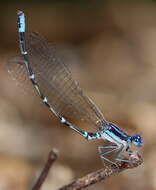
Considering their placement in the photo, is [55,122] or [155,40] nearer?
[55,122]

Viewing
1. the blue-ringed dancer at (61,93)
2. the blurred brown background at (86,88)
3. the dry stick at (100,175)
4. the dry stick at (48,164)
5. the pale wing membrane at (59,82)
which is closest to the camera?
the dry stick at (48,164)

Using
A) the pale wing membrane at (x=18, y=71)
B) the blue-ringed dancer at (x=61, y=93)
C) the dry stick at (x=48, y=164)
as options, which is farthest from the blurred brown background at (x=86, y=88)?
the dry stick at (x=48, y=164)

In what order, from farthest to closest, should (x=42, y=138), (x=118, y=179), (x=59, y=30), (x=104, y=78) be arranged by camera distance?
1. (x=59, y=30)
2. (x=104, y=78)
3. (x=42, y=138)
4. (x=118, y=179)

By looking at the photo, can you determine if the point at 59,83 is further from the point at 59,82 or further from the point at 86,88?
the point at 86,88

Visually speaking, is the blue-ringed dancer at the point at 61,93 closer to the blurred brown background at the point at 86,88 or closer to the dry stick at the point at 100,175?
the dry stick at the point at 100,175

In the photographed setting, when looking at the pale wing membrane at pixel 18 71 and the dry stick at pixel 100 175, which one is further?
the pale wing membrane at pixel 18 71

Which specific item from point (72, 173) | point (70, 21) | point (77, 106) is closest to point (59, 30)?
point (70, 21)

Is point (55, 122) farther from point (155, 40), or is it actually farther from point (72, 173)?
point (155, 40)

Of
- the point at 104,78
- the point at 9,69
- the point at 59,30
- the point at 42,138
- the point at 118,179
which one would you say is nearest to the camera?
the point at 9,69
